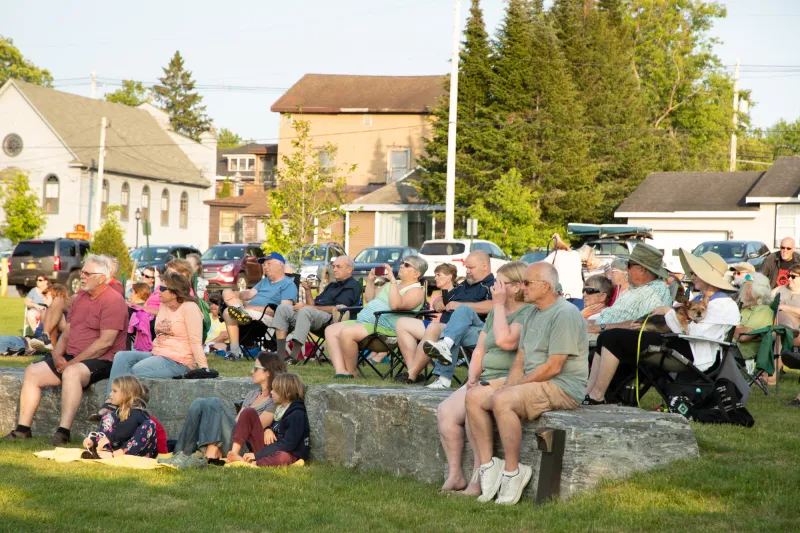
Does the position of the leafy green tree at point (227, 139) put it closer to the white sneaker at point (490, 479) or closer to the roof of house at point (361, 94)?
the roof of house at point (361, 94)

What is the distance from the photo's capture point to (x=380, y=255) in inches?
1266

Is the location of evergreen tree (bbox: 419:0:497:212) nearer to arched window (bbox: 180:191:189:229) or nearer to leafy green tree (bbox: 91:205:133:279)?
leafy green tree (bbox: 91:205:133:279)

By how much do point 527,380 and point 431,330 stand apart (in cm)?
293

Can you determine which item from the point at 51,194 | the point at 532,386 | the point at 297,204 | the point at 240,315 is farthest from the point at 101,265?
the point at 51,194

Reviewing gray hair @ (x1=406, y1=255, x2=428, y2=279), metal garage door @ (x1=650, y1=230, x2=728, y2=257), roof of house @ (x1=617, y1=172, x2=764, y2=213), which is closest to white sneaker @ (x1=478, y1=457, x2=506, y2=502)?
gray hair @ (x1=406, y1=255, x2=428, y2=279)

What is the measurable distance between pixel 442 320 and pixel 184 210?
179 feet

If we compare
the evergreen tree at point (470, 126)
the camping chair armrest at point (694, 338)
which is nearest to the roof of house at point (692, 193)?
the evergreen tree at point (470, 126)

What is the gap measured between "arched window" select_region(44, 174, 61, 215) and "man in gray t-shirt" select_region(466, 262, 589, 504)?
1956 inches

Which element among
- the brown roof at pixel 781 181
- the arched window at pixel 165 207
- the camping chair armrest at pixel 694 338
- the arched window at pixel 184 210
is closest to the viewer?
the camping chair armrest at pixel 694 338

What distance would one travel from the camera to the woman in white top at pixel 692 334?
7.37 m

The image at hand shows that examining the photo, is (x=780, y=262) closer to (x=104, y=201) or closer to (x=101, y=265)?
(x=101, y=265)

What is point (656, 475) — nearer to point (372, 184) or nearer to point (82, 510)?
point (82, 510)

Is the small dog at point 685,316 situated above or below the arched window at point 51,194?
below

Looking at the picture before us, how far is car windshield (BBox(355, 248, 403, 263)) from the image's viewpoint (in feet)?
104
